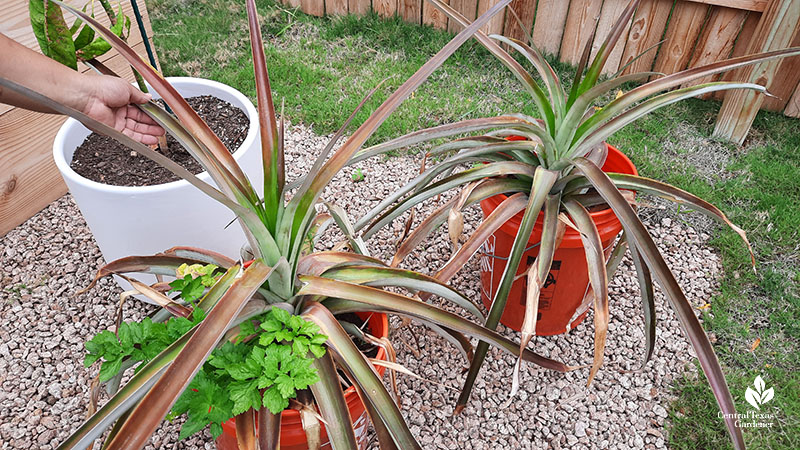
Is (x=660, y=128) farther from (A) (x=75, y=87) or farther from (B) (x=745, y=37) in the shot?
(A) (x=75, y=87)

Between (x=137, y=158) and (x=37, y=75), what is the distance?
0.52 metres

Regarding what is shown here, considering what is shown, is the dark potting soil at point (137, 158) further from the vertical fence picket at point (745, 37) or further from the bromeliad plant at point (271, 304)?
the vertical fence picket at point (745, 37)

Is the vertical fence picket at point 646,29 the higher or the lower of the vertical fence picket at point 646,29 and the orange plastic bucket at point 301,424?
the higher

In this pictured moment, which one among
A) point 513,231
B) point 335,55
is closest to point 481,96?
point 335,55

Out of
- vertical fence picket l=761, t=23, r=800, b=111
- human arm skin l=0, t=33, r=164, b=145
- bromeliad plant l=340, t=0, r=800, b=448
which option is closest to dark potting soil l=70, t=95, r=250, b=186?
human arm skin l=0, t=33, r=164, b=145

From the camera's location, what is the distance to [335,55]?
3021mm

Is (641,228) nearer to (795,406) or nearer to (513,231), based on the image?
(513,231)

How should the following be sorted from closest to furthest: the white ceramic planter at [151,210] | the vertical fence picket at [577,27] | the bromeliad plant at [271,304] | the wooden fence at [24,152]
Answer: the bromeliad plant at [271,304] < the white ceramic planter at [151,210] < the wooden fence at [24,152] < the vertical fence picket at [577,27]

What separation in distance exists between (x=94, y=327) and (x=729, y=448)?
2.01m

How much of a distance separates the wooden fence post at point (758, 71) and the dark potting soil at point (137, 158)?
7.01ft

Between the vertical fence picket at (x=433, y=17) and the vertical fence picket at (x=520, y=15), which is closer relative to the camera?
the vertical fence picket at (x=520, y=15)

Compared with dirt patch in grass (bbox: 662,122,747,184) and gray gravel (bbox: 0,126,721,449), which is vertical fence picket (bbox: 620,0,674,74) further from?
gray gravel (bbox: 0,126,721,449)

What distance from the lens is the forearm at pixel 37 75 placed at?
119cm

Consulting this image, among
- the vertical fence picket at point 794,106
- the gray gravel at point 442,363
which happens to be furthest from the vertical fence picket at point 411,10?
the vertical fence picket at point 794,106
